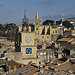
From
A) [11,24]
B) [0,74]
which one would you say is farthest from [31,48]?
[11,24]

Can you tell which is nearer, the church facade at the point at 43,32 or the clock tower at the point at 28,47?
the clock tower at the point at 28,47

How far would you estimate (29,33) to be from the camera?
2186 cm

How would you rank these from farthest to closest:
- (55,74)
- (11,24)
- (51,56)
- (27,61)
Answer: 1. (11,24)
2. (51,56)
3. (27,61)
4. (55,74)

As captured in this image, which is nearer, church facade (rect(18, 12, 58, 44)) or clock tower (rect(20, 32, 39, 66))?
clock tower (rect(20, 32, 39, 66))

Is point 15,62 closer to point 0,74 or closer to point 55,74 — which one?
point 0,74

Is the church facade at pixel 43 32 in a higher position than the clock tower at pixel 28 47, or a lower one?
higher

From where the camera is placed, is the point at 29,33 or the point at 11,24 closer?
the point at 29,33

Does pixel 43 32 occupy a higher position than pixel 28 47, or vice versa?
pixel 43 32

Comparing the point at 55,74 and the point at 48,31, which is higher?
the point at 48,31

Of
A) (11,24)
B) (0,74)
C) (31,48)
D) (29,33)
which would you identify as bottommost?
(0,74)

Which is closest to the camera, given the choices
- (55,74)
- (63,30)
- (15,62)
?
(55,74)

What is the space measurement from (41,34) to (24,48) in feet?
121

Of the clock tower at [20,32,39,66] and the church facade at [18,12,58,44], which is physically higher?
the church facade at [18,12,58,44]

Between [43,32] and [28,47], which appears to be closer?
[28,47]
